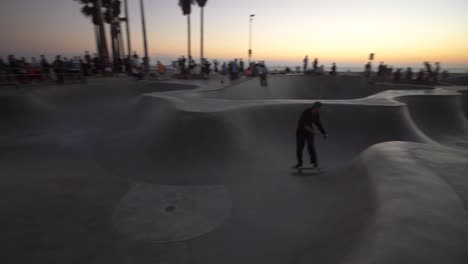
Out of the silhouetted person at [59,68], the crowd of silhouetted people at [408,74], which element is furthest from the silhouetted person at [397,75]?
the silhouetted person at [59,68]

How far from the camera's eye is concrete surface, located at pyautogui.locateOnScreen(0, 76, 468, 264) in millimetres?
2822

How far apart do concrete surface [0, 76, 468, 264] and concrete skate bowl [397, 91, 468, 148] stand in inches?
3.3

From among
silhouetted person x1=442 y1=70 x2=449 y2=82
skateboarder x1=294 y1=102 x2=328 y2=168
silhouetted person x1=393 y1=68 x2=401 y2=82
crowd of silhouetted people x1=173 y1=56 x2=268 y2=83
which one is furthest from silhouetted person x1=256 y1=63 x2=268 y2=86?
silhouetted person x1=442 y1=70 x2=449 y2=82

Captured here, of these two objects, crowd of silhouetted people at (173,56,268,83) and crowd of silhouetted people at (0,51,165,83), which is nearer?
crowd of silhouetted people at (0,51,165,83)

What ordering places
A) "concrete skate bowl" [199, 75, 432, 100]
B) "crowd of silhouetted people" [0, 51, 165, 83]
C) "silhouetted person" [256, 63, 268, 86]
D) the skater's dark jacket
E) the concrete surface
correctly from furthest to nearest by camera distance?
"concrete skate bowl" [199, 75, 432, 100]
"silhouetted person" [256, 63, 268, 86]
"crowd of silhouetted people" [0, 51, 165, 83]
the skater's dark jacket
the concrete surface

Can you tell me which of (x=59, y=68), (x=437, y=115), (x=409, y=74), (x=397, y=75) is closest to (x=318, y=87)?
(x=397, y=75)

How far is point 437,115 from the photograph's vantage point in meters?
11.7

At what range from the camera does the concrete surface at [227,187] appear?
2822 mm

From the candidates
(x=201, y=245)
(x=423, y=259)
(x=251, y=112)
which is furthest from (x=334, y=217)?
(x=251, y=112)

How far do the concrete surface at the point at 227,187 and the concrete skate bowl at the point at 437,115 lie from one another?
0.28 feet

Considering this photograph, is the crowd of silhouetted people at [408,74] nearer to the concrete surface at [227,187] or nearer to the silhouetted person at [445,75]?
the silhouetted person at [445,75]

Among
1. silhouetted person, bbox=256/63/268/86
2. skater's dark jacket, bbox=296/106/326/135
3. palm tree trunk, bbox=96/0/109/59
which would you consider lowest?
skater's dark jacket, bbox=296/106/326/135

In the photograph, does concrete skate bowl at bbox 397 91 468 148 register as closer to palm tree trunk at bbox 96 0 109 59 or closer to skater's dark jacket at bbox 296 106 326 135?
skater's dark jacket at bbox 296 106 326 135

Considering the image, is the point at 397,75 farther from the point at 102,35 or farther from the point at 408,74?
the point at 102,35
